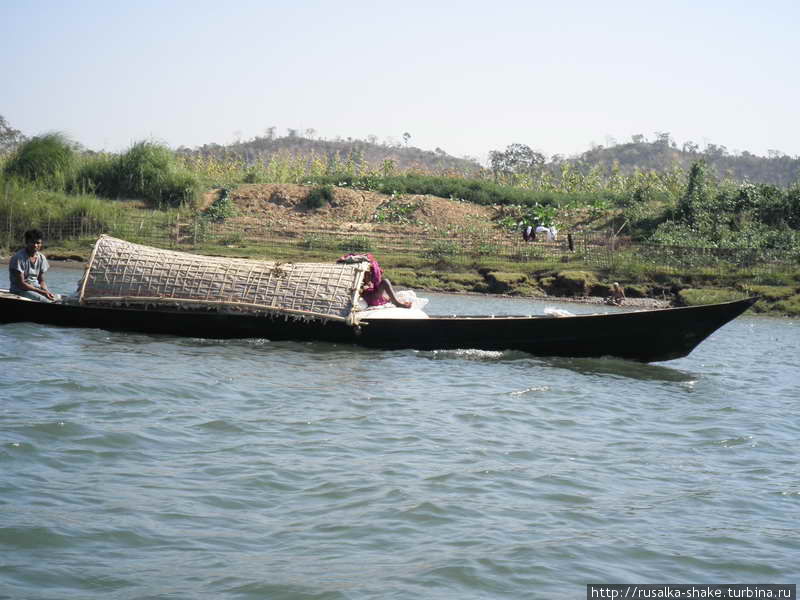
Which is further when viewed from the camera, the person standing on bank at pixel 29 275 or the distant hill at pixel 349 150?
the distant hill at pixel 349 150

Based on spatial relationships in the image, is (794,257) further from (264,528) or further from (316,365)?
(264,528)

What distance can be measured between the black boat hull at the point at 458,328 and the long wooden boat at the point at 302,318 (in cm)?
1

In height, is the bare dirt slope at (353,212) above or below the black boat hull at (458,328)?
above

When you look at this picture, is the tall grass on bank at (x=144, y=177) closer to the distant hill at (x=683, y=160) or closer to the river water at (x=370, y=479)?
the river water at (x=370, y=479)

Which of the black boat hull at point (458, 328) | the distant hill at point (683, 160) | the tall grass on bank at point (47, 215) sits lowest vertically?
the black boat hull at point (458, 328)

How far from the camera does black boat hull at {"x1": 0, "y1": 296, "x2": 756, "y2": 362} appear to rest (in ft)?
35.9

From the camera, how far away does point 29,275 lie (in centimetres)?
1158

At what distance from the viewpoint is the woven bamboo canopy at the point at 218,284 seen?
1116 cm

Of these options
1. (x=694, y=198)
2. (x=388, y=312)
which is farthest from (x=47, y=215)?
(x=694, y=198)

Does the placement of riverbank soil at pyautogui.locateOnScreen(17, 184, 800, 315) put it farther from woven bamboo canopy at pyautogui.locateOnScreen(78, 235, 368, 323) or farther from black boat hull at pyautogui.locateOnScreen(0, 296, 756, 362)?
woven bamboo canopy at pyautogui.locateOnScreen(78, 235, 368, 323)

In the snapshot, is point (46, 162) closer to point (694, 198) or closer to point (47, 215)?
point (47, 215)

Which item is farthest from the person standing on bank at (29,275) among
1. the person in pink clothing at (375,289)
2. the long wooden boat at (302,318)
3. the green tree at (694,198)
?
the green tree at (694,198)

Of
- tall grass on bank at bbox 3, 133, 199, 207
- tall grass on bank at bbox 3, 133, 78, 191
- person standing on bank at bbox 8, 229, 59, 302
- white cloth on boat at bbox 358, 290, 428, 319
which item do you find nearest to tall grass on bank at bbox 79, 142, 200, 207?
tall grass on bank at bbox 3, 133, 199, 207

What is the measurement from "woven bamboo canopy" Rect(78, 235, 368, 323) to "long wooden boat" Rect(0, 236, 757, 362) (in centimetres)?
1
